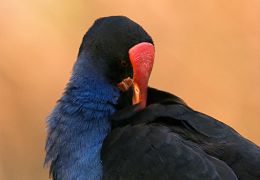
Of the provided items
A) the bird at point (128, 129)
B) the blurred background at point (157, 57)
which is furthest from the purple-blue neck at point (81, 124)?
the blurred background at point (157, 57)

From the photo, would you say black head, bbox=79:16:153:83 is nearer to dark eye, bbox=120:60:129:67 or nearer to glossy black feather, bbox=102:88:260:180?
dark eye, bbox=120:60:129:67

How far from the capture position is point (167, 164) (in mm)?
1384

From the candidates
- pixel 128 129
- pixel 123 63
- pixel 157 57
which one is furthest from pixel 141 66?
pixel 157 57

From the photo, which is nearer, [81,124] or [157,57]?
[81,124]

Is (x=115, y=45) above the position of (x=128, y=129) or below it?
above

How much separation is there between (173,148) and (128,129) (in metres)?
0.13

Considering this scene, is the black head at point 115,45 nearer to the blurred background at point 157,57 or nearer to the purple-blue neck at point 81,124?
the purple-blue neck at point 81,124

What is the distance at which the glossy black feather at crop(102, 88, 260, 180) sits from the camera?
1370 mm

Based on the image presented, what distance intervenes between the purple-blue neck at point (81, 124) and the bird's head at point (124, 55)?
0.03m

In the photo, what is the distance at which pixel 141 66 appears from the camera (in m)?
1.60

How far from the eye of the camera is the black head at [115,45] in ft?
5.26

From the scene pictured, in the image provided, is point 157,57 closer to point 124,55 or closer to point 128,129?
point 124,55

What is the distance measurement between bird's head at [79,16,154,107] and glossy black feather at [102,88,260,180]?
0.08 meters

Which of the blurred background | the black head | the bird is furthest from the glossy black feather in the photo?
A: the blurred background
